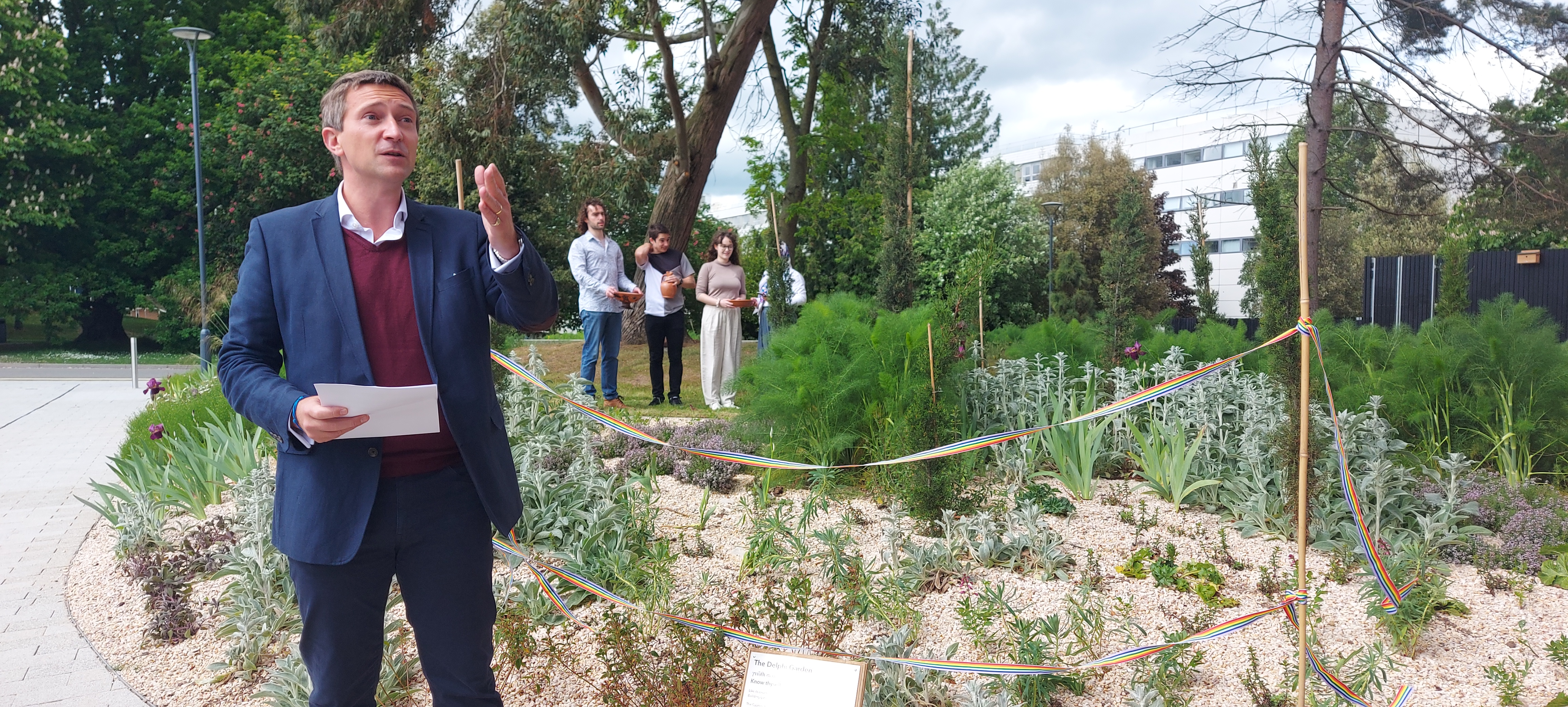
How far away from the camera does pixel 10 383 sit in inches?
552

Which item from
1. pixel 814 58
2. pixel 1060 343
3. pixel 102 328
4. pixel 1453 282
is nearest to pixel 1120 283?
pixel 1060 343

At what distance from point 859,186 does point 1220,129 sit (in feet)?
53.9

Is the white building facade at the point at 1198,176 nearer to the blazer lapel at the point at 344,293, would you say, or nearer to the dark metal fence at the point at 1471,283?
the dark metal fence at the point at 1471,283

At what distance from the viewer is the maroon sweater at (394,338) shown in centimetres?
191

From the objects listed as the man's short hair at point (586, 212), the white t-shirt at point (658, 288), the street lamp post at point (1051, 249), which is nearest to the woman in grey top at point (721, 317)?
the white t-shirt at point (658, 288)

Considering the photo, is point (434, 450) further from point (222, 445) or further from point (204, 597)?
point (222, 445)

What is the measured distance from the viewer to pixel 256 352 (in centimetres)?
195

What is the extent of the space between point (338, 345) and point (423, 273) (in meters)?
0.21

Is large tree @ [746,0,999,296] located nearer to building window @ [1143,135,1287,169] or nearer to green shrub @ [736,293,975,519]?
green shrub @ [736,293,975,519]

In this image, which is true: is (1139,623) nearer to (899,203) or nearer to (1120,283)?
(1120,283)

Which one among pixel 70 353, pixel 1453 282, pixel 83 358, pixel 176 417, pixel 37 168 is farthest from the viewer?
pixel 70 353

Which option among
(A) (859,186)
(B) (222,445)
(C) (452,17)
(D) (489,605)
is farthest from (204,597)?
(A) (859,186)

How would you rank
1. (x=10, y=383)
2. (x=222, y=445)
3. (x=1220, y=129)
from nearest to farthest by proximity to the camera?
(x=222, y=445) → (x=1220, y=129) → (x=10, y=383)

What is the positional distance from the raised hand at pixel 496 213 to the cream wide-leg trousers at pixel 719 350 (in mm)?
5737
